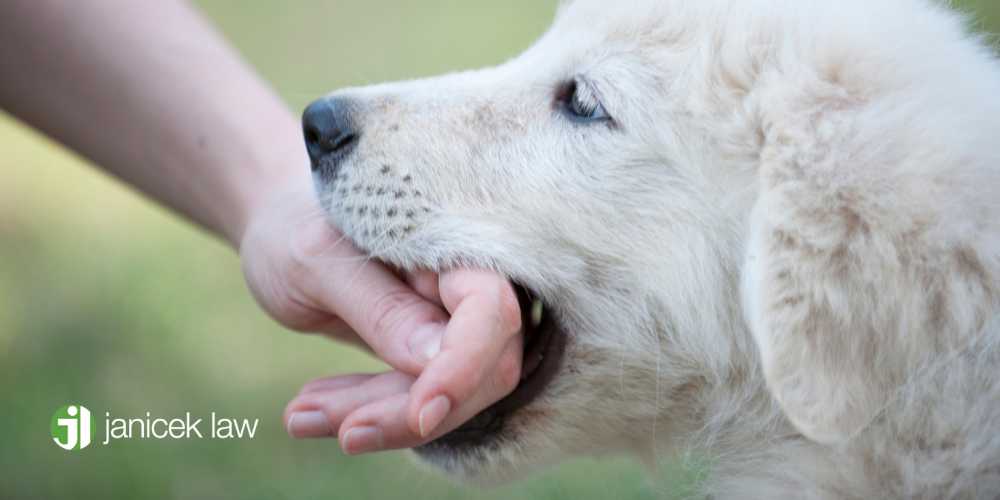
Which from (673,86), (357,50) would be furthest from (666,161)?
(357,50)

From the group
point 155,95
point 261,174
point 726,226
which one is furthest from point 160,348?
point 726,226

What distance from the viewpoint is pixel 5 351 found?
5402 mm

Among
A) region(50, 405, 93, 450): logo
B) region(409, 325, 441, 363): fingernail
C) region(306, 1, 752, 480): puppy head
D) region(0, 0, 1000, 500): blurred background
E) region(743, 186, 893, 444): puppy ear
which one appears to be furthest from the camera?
region(50, 405, 93, 450): logo

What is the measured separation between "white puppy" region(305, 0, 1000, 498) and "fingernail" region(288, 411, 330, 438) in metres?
0.38

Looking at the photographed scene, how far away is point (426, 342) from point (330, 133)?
0.64 m

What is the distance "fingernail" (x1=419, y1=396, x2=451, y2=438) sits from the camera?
2.21 meters

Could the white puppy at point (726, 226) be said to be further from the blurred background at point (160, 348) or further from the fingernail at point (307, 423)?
the blurred background at point (160, 348)

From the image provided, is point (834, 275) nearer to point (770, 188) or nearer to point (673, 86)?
point (770, 188)

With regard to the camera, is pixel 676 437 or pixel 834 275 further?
pixel 676 437

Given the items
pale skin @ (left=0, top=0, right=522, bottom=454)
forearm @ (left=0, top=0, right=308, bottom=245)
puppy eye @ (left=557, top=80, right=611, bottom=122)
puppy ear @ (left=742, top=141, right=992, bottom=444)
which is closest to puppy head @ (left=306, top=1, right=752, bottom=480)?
puppy eye @ (left=557, top=80, right=611, bottom=122)

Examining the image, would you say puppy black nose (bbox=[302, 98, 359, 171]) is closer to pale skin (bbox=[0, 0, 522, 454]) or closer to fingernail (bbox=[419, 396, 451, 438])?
pale skin (bbox=[0, 0, 522, 454])

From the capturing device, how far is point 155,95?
356 cm

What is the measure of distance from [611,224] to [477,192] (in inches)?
13.0

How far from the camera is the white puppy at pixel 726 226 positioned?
91.2 inches
